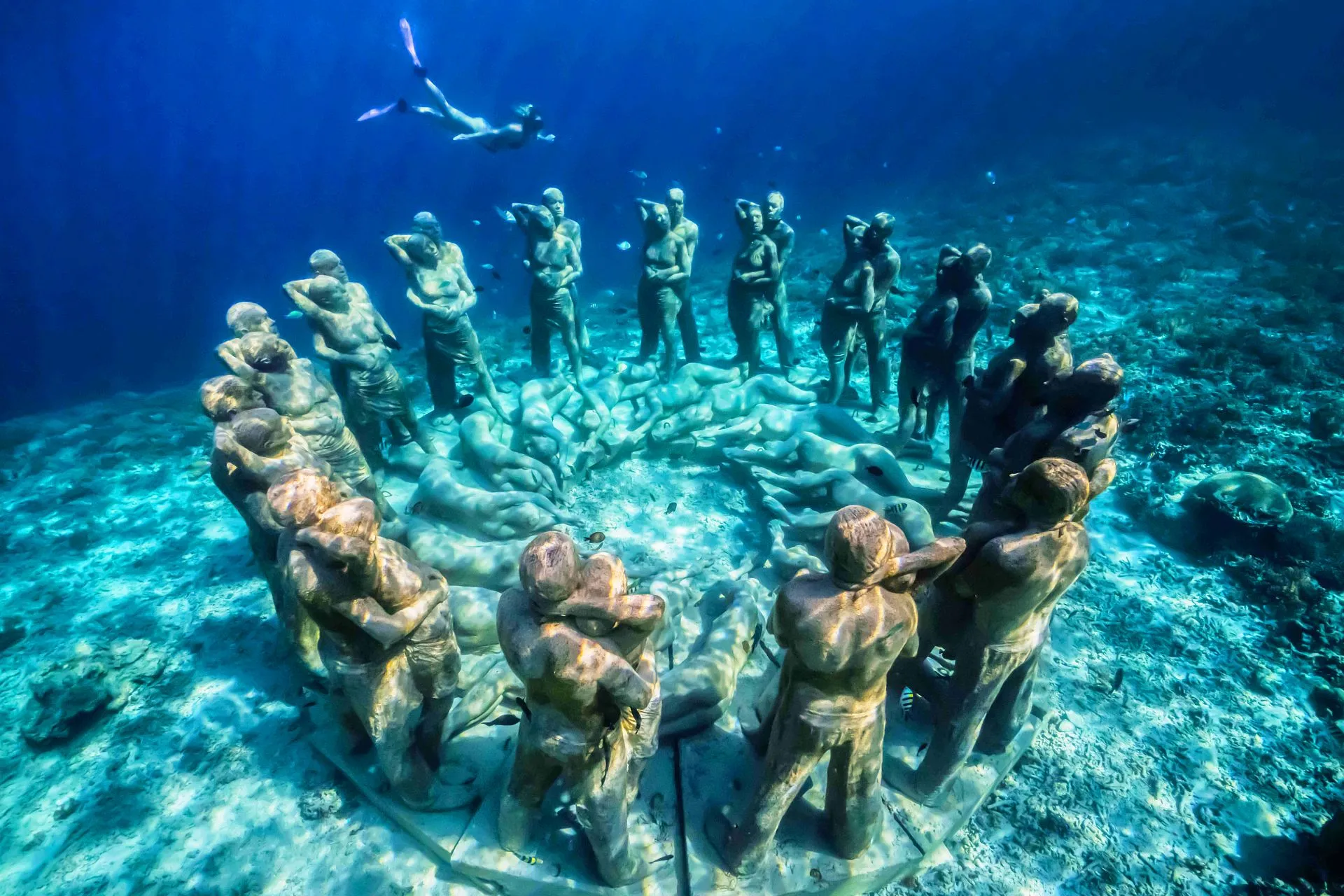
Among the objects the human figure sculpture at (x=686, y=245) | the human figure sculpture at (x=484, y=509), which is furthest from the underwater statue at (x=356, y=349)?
the human figure sculpture at (x=686, y=245)

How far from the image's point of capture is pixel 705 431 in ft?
32.1

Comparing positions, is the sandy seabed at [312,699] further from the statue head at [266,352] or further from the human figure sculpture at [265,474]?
the statue head at [266,352]

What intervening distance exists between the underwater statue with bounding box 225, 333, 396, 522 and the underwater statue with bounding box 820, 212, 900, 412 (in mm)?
7513

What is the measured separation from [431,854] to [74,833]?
11.1 feet

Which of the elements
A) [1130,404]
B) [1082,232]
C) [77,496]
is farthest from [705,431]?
[1082,232]

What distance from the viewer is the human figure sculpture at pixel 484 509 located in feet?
24.1

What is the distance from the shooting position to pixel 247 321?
7.09 m

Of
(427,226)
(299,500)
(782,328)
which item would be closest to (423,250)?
(427,226)

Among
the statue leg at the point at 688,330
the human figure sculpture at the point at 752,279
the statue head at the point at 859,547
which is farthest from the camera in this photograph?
the statue leg at the point at 688,330

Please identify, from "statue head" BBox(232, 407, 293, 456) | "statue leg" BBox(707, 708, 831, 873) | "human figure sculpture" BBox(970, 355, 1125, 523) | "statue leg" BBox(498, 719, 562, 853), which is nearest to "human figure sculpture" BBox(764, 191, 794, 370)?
"human figure sculpture" BBox(970, 355, 1125, 523)

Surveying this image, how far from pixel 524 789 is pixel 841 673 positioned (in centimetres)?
225

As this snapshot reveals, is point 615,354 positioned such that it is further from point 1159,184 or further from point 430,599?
point 1159,184

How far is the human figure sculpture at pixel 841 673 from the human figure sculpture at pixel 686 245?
8377mm

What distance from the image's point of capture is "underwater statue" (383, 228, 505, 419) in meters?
9.25
